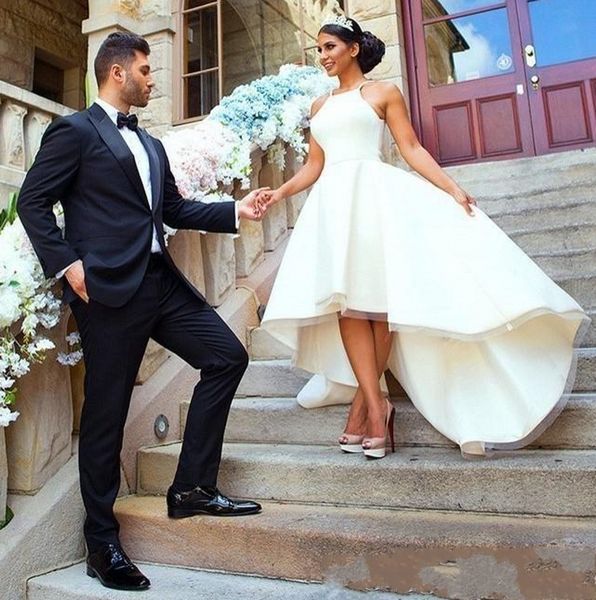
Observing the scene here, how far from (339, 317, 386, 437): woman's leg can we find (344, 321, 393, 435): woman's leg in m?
0.02

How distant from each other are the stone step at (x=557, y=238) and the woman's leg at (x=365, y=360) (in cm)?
152

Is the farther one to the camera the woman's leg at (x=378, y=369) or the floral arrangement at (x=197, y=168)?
the woman's leg at (x=378, y=369)

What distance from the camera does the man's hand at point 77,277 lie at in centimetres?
172

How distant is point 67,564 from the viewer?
196cm

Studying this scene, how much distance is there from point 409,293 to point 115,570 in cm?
124

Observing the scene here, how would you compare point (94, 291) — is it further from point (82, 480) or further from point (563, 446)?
point (563, 446)

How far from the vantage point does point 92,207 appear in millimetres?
1810

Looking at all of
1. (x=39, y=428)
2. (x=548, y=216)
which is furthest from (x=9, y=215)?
(x=548, y=216)

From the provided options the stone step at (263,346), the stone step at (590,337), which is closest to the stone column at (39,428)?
the stone step at (263,346)

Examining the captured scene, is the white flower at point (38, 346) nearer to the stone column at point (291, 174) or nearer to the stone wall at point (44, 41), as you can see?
the stone column at point (291, 174)

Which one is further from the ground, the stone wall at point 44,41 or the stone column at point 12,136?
the stone wall at point 44,41

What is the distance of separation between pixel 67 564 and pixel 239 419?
2.69 feet

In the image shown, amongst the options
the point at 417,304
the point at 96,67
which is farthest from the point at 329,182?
the point at 96,67

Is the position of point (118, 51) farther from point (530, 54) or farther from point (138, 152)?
point (530, 54)
